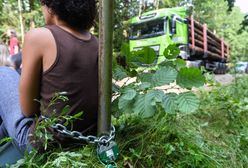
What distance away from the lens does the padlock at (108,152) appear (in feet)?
5.19

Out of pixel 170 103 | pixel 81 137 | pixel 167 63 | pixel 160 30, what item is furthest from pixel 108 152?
pixel 160 30

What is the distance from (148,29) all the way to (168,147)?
11525mm

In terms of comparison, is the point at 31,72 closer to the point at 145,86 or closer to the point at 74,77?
the point at 74,77

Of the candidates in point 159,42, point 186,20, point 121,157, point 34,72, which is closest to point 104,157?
point 121,157

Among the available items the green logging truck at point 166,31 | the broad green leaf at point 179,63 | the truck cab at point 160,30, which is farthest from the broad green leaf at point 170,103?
the truck cab at point 160,30

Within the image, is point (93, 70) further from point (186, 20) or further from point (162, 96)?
point (186, 20)

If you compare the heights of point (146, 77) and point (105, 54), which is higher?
point (105, 54)

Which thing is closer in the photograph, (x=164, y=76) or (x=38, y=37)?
(x=38, y=37)

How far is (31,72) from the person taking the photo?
1.66m

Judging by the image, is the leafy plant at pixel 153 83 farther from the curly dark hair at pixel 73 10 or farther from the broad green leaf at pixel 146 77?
the curly dark hair at pixel 73 10

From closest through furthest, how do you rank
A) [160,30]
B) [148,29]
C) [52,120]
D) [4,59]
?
[52,120] < [4,59] < [160,30] < [148,29]

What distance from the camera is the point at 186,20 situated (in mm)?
13812

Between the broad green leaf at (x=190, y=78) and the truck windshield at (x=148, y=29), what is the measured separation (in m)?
10.9

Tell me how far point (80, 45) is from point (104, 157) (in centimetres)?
57
